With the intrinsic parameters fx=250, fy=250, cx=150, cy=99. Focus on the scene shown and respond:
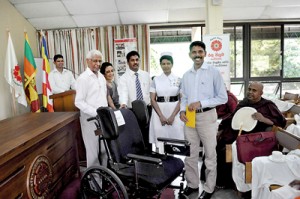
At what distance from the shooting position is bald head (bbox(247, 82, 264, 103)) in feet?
8.86

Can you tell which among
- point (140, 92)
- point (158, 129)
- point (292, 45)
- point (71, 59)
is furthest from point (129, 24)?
point (292, 45)

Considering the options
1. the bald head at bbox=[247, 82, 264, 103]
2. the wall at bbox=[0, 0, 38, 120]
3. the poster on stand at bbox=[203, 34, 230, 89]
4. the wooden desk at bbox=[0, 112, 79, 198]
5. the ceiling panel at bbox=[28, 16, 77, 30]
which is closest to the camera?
the wooden desk at bbox=[0, 112, 79, 198]

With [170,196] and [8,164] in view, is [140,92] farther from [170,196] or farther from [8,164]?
[8,164]

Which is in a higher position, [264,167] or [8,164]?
[8,164]

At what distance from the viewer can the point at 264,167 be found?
76.5 inches

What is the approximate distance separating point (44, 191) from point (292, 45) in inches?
223

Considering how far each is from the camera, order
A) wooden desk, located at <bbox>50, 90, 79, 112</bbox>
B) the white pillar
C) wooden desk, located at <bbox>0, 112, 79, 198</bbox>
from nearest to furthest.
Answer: wooden desk, located at <bbox>0, 112, 79, 198</bbox> → wooden desk, located at <bbox>50, 90, 79, 112</bbox> → the white pillar

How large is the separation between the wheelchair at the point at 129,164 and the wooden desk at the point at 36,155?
0.29m

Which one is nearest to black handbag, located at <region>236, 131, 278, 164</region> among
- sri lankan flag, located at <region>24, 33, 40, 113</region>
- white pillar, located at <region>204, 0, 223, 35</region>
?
white pillar, located at <region>204, 0, 223, 35</region>

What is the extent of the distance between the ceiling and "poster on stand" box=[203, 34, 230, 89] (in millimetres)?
929

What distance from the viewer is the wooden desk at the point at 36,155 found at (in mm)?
1477

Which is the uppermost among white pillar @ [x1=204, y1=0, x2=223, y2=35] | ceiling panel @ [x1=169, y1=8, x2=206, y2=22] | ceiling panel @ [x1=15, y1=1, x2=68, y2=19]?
ceiling panel @ [x1=15, y1=1, x2=68, y2=19]

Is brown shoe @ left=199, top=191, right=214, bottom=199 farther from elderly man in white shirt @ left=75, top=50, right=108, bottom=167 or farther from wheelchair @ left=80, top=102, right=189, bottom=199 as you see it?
elderly man in white shirt @ left=75, top=50, right=108, bottom=167

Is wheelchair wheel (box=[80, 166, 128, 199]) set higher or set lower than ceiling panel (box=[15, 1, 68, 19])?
lower
